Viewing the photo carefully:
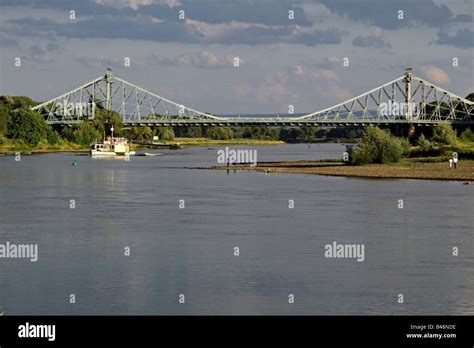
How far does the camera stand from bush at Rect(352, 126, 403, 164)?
70.9 meters

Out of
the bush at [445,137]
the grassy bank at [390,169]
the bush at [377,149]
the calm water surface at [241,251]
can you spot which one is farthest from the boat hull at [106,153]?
the calm water surface at [241,251]

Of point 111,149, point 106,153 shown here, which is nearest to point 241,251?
point 106,153

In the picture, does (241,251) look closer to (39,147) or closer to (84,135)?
(39,147)

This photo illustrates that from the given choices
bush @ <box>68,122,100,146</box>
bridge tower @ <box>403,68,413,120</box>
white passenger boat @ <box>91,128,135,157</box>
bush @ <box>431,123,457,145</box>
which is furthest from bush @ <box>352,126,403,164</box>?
bush @ <box>68,122,100,146</box>

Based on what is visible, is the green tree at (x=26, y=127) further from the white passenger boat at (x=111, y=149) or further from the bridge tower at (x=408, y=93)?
the bridge tower at (x=408, y=93)

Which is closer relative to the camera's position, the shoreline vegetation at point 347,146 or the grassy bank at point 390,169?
the grassy bank at point 390,169

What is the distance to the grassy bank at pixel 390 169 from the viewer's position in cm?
6012

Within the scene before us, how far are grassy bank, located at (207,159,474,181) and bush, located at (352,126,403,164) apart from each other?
0.83 metres

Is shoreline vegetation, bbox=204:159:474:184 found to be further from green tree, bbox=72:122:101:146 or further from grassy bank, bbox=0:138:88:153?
green tree, bbox=72:122:101:146

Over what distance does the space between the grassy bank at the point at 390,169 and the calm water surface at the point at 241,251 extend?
8743 mm

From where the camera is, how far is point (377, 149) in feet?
234

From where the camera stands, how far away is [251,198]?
45.8m
